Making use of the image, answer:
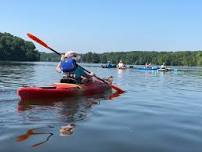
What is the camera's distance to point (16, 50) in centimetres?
12750

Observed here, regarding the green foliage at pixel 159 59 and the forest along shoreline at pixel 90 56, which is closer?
the forest along shoreline at pixel 90 56

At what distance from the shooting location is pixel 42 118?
384 inches

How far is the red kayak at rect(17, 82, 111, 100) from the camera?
13.3 meters

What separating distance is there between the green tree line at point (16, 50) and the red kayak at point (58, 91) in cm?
10693

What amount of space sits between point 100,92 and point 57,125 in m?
8.70

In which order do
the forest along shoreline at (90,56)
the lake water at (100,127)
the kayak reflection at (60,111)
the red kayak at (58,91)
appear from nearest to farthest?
the lake water at (100,127)
the kayak reflection at (60,111)
the red kayak at (58,91)
the forest along shoreline at (90,56)

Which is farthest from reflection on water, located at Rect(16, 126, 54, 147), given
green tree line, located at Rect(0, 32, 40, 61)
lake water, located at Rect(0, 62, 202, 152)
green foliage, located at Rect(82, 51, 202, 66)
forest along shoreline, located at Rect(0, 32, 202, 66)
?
green foliage, located at Rect(82, 51, 202, 66)

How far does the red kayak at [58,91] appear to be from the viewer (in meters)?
13.3

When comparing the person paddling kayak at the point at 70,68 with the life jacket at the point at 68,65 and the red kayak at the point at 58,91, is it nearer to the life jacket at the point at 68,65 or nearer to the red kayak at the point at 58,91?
the life jacket at the point at 68,65

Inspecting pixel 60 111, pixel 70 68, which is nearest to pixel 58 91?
pixel 70 68

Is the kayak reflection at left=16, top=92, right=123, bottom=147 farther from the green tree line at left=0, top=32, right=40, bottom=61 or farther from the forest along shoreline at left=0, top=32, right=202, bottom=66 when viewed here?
the green tree line at left=0, top=32, right=40, bottom=61

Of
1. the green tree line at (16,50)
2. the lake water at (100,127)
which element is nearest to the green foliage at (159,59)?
the green tree line at (16,50)

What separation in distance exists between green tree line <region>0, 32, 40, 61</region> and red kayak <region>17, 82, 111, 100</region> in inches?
4210

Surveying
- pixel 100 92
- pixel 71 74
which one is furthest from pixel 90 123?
pixel 100 92
